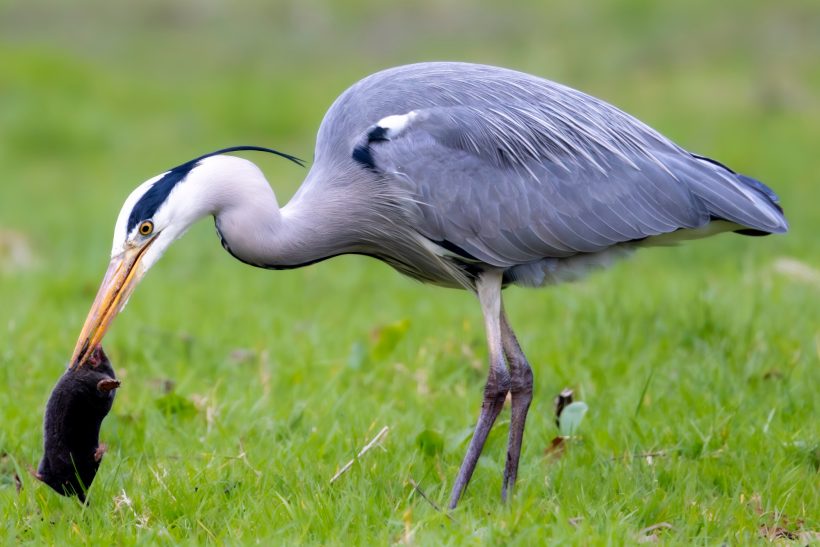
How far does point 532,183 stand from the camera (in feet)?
15.5

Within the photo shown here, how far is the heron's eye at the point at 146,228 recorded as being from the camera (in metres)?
4.13

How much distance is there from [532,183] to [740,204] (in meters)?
0.86

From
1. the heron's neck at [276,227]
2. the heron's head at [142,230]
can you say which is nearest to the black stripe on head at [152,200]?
the heron's head at [142,230]

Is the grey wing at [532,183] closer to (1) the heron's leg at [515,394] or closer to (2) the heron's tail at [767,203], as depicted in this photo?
(2) the heron's tail at [767,203]

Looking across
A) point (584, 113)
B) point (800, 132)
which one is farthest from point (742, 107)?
point (584, 113)

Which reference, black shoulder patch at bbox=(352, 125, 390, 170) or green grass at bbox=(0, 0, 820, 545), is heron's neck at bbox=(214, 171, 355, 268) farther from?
green grass at bbox=(0, 0, 820, 545)

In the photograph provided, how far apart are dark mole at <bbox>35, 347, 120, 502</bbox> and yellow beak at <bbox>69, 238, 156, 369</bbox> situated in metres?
0.07

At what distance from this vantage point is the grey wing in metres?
4.57

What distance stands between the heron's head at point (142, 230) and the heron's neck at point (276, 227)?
0.13 metres

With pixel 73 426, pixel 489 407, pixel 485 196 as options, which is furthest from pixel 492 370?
pixel 73 426

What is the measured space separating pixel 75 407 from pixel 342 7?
17.2m

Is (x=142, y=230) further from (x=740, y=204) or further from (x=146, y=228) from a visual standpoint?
(x=740, y=204)

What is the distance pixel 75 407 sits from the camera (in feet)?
13.3

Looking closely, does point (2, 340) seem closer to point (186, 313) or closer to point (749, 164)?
point (186, 313)
